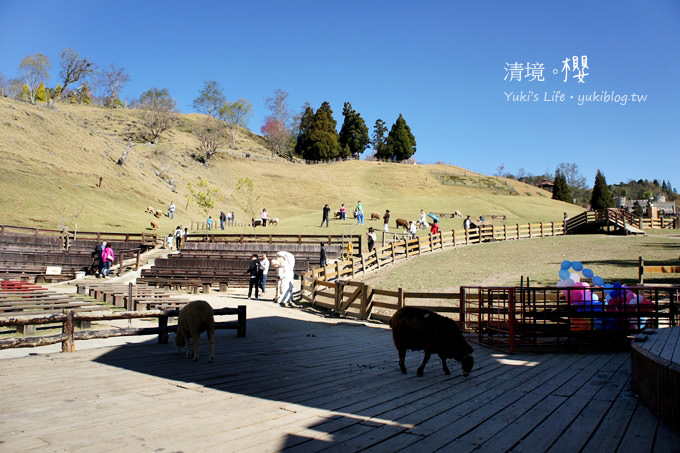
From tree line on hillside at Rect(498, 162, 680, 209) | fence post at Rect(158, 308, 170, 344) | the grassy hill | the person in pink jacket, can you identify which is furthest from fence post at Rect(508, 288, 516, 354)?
tree line on hillside at Rect(498, 162, 680, 209)

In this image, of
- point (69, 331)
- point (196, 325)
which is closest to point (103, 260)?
point (69, 331)

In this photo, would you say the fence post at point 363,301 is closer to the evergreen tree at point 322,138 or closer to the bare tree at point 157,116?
the bare tree at point 157,116

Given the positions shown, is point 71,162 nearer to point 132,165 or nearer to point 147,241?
point 132,165

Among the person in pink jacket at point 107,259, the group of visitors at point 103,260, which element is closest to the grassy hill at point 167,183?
the group of visitors at point 103,260

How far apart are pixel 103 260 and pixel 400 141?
4045 inches

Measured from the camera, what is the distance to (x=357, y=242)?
33188mm

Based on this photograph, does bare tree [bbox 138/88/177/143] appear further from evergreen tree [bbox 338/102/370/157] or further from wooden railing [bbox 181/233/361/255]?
wooden railing [bbox 181/233/361/255]

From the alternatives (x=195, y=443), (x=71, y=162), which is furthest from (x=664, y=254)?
(x=71, y=162)

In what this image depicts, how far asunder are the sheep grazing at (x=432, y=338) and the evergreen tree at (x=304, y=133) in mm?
108976

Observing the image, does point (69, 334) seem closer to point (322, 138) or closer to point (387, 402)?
point (387, 402)

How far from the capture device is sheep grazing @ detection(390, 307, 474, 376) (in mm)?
7297

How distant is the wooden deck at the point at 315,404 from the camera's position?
448 centimetres

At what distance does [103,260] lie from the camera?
84.8ft

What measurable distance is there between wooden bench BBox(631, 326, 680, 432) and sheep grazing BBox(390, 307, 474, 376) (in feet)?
7.13
